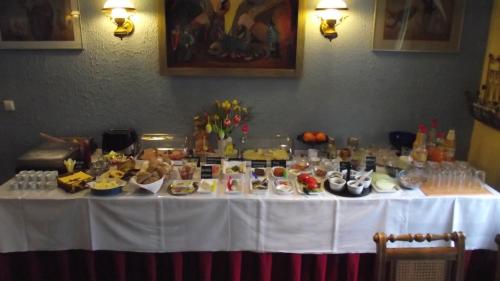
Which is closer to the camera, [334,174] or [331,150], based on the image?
[334,174]

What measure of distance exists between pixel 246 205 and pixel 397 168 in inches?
38.8

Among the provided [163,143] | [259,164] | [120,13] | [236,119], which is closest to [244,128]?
[236,119]

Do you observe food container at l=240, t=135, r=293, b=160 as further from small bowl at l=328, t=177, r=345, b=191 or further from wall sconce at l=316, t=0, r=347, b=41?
wall sconce at l=316, t=0, r=347, b=41

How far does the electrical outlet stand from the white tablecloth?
31.6 inches

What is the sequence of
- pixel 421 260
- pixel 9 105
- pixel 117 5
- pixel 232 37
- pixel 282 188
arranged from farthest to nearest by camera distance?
pixel 9 105 → pixel 232 37 → pixel 117 5 → pixel 282 188 → pixel 421 260

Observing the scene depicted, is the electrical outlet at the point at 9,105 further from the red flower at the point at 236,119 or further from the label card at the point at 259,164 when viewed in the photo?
the label card at the point at 259,164

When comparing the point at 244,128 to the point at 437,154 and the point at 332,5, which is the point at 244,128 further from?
the point at 437,154

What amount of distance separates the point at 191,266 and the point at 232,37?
4.93ft

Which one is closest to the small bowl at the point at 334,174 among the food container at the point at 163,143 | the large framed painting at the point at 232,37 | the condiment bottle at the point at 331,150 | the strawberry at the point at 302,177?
the strawberry at the point at 302,177

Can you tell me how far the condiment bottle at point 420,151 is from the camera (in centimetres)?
254

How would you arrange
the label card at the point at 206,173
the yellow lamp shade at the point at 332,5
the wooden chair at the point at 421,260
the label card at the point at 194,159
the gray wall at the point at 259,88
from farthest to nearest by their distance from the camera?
the gray wall at the point at 259,88, the label card at the point at 194,159, the yellow lamp shade at the point at 332,5, the label card at the point at 206,173, the wooden chair at the point at 421,260

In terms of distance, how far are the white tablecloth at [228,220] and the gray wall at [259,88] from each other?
0.78 meters

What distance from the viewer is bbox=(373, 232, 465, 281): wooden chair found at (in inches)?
60.6

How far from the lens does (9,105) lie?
9.24 feet
